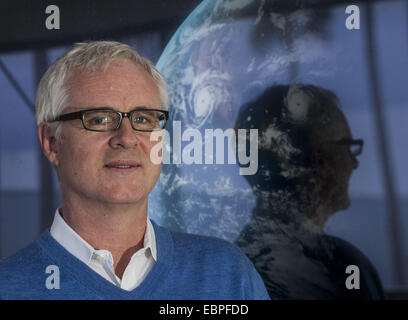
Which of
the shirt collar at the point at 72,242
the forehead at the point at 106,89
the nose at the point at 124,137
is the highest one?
the forehead at the point at 106,89

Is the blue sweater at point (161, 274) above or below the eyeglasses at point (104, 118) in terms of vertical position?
below

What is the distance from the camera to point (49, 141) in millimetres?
1291

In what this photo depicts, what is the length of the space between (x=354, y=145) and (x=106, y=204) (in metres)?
0.77

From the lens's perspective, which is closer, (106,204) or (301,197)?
(106,204)

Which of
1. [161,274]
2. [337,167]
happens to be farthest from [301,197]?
[161,274]

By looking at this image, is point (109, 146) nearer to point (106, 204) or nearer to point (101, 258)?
point (106, 204)

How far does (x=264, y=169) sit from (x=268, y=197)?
88mm

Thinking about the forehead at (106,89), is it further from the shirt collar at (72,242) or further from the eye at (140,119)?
the shirt collar at (72,242)

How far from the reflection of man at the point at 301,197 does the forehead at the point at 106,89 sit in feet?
1.41

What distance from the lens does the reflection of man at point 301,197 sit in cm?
154

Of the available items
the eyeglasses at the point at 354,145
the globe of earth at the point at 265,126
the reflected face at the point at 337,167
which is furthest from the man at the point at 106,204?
the eyeglasses at the point at 354,145

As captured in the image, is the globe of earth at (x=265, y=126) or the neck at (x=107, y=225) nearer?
the neck at (x=107, y=225)

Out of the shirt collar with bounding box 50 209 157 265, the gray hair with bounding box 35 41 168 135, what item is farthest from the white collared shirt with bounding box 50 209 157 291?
the gray hair with bounding box 35 41 168 135

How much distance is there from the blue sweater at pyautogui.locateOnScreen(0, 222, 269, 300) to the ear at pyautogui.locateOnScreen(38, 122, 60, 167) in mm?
181
